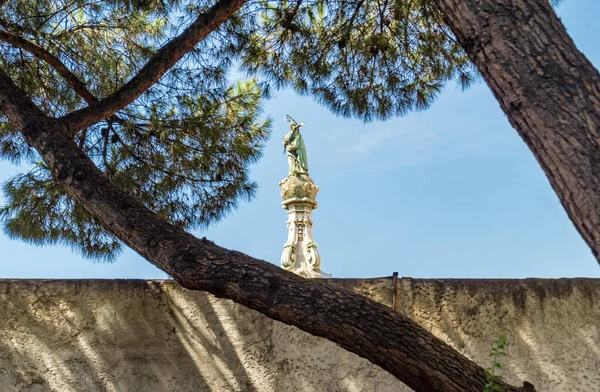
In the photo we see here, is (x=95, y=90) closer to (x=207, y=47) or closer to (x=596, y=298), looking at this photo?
(x=207, y=47)

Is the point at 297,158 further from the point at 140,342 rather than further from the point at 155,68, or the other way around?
the point at 140,342

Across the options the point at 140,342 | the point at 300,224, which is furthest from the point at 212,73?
the point at 300,224

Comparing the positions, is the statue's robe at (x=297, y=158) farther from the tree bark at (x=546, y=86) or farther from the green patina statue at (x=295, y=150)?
the tree bark at (x=546, y=86)

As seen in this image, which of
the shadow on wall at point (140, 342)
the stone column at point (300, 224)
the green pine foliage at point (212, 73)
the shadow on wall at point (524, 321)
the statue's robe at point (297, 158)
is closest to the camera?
the shadow on wall at point (524, 321)

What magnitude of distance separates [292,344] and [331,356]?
0.53 feet

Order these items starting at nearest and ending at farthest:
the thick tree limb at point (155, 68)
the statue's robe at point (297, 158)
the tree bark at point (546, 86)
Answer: the tree bark at point (546, 86) → the thick tree limb at point (155, 68) → the statue's robe at point (297, 158)

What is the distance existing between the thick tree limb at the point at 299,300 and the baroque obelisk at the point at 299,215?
6.31m

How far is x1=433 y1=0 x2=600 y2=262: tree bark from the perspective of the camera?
1.70 m

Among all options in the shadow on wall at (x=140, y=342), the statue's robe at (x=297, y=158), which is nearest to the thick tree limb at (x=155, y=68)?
the shadow on wall at (x=140, y=342)

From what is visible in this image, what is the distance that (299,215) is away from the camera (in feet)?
30.4

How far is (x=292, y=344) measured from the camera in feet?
10.3

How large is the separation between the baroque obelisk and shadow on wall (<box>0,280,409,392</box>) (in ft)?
18.7

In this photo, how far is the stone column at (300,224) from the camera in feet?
29.7

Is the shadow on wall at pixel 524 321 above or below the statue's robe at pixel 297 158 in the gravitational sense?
below
